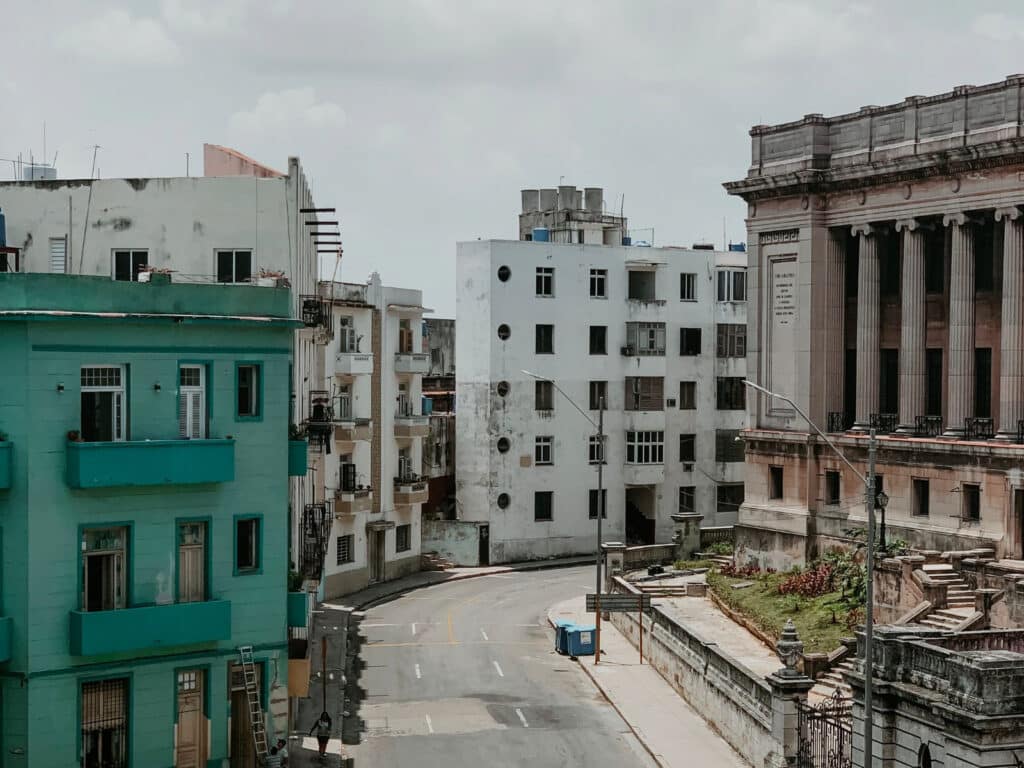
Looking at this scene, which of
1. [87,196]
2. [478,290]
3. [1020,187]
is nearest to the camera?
[87,196]

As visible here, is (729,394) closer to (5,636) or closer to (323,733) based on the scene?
(323,733)

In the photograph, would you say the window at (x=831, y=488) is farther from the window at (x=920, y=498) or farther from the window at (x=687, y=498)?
the window at (x=687, y=498)

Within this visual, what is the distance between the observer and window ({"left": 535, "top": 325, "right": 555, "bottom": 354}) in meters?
82.4

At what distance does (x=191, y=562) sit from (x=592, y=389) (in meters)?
50.7

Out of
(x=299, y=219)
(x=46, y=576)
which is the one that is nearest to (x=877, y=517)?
(x=299, y=219)

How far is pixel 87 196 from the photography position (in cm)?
4103

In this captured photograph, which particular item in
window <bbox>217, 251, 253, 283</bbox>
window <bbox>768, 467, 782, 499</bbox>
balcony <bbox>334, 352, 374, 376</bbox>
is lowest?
window <bbox>768, 467, 782, 499</bbox>

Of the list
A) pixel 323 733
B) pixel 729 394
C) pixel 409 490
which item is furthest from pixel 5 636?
pixel 729 394

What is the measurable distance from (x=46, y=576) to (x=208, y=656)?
414cm

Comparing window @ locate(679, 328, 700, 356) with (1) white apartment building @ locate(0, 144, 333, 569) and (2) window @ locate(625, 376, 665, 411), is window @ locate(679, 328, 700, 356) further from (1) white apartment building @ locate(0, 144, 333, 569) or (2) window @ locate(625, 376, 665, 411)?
(1) white apartment building @ locate(0, 144, 333, 569)

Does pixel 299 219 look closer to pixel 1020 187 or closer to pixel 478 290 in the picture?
pixel 1020 187

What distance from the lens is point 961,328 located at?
54.4 metres

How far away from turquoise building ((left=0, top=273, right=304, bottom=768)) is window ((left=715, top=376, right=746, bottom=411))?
53.8m

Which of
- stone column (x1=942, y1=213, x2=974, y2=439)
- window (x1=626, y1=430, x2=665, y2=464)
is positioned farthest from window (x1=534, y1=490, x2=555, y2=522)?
stone column (x1=942, y1=213, x2=974, y2=439)
